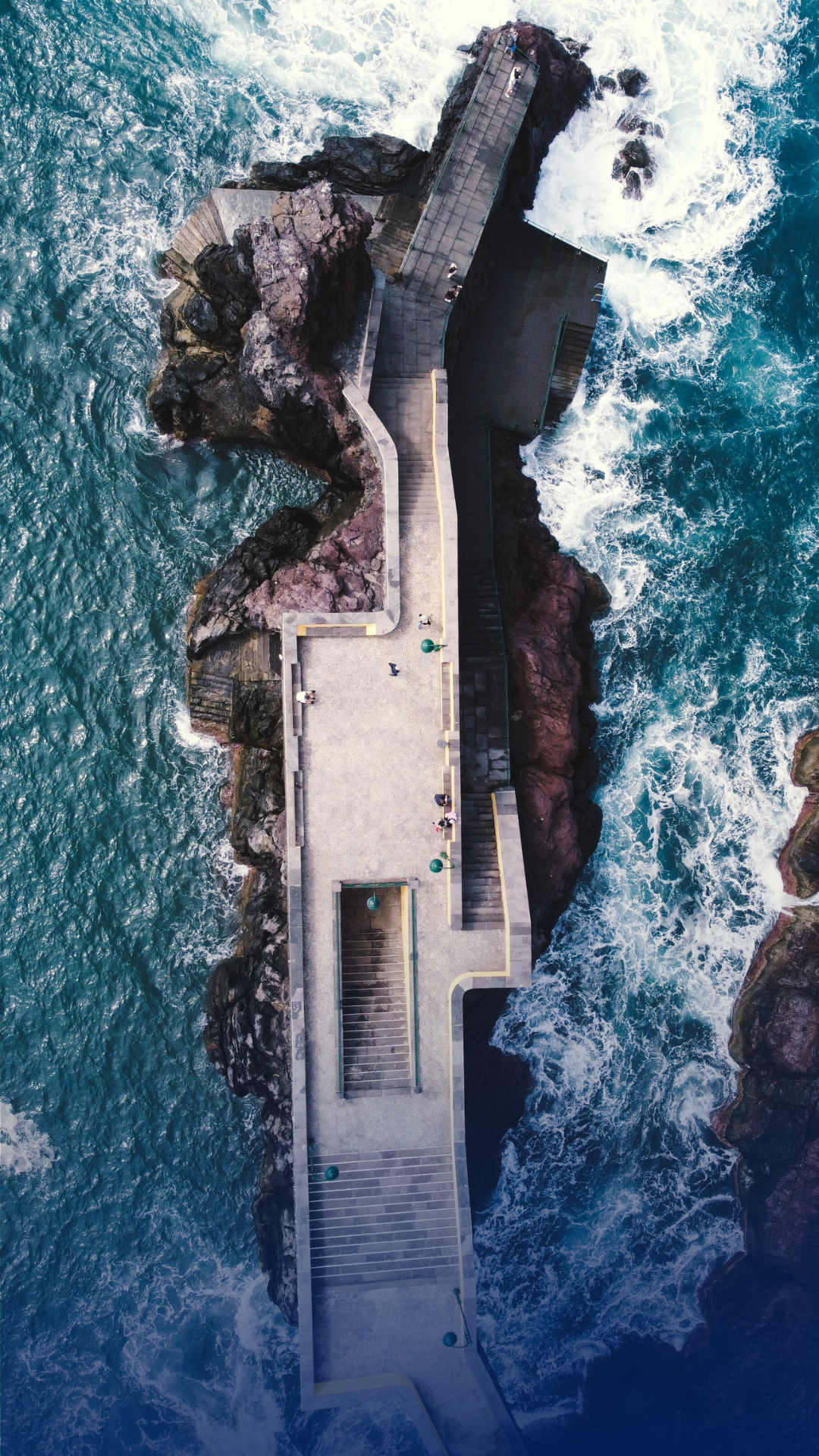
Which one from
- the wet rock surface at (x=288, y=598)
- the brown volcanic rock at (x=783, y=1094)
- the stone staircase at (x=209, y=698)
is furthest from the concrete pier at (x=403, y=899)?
the brown volcanic rock at (x=783, y=1094)

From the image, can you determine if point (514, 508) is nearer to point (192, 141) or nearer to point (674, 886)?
point (674, 886)

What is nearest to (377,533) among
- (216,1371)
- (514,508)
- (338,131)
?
(514,508)

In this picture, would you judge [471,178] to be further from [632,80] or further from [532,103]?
[632,80]

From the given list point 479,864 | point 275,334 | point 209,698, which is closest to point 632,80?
point 275,334

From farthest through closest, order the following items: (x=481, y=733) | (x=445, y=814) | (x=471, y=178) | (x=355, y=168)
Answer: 1. (x=355, y=168)
2. (x=471, y=178)
3. (x=481, y=733)
4. (x=445, y=814)

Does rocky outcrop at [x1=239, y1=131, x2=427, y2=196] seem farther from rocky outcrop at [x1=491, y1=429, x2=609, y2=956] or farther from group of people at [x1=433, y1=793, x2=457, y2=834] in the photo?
group of people at [x1=433, y1=793, x2=457, y2=834]
